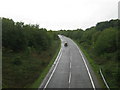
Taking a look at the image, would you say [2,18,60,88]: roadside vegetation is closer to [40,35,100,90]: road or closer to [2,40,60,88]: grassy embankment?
[2,40,60,88]: grassy embankment

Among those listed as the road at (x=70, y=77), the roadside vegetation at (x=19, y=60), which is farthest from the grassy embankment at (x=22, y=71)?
the road at (x=70, y=77)

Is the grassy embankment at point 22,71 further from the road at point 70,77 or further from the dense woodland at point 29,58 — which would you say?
the road at point 70,77

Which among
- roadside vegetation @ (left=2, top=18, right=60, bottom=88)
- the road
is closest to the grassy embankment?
roadside vegetation @ (left=2, top=18, right=60, bottom=88)

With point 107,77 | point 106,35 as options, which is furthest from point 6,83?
point 106,35

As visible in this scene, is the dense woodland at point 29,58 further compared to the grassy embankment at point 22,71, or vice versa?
the dense woodland at point 29,58

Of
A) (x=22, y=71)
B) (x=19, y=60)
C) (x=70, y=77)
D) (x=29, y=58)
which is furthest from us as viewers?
(x=29, y=58)

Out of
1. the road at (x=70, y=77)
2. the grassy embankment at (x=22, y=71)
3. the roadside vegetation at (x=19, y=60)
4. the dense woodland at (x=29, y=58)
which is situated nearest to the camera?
the road at (x=70, y=77)

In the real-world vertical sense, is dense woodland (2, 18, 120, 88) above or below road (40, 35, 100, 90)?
above

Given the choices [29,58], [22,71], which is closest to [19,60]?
[22,71]

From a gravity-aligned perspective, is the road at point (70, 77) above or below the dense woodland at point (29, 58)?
below

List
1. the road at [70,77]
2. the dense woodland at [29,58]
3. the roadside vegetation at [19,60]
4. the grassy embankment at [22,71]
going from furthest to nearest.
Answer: the dense woodland at [29,58]
the roadside vegetation at [19,60]
the grassy embankment at [22,71]
the road at [70,77]

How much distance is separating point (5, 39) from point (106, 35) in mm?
17695

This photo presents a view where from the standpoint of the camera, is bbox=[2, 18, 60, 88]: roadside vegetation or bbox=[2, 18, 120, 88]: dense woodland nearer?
bbox=[2, 18, 60, 88]: roadside vegetation

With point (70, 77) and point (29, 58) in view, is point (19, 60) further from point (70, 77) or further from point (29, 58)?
point (70, 77)
